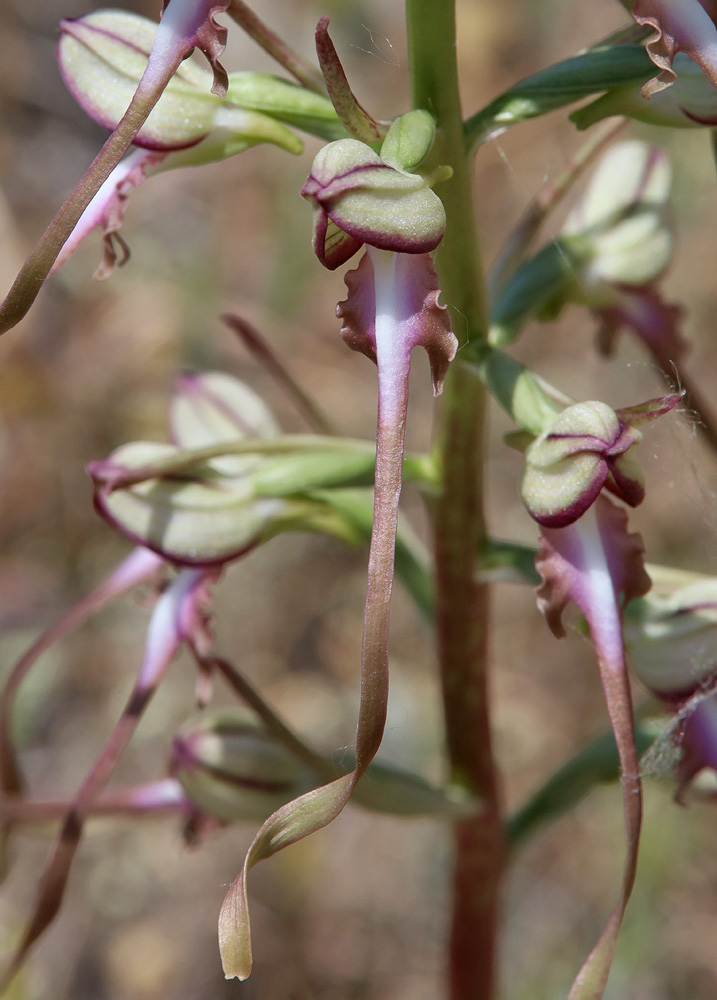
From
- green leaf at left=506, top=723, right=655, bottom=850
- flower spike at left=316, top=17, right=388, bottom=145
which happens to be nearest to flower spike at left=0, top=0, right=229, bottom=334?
flower spike at left=316, top=17, right=388, bottom=145

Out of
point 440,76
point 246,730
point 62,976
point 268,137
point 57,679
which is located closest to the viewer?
point 440,76

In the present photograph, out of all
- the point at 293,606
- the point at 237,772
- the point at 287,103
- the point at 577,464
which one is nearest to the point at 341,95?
the point at 287,103

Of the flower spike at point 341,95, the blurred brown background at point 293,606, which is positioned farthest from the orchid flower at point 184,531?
the blurred brown background at point 293,606

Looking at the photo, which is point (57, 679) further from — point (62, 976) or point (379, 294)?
point (379, 294)

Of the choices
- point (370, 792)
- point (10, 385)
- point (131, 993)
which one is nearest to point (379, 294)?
point (370, 792)

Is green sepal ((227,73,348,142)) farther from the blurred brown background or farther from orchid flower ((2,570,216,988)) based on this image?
the blurred brown background

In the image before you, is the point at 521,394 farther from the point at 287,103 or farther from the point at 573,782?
the point at 573,782
